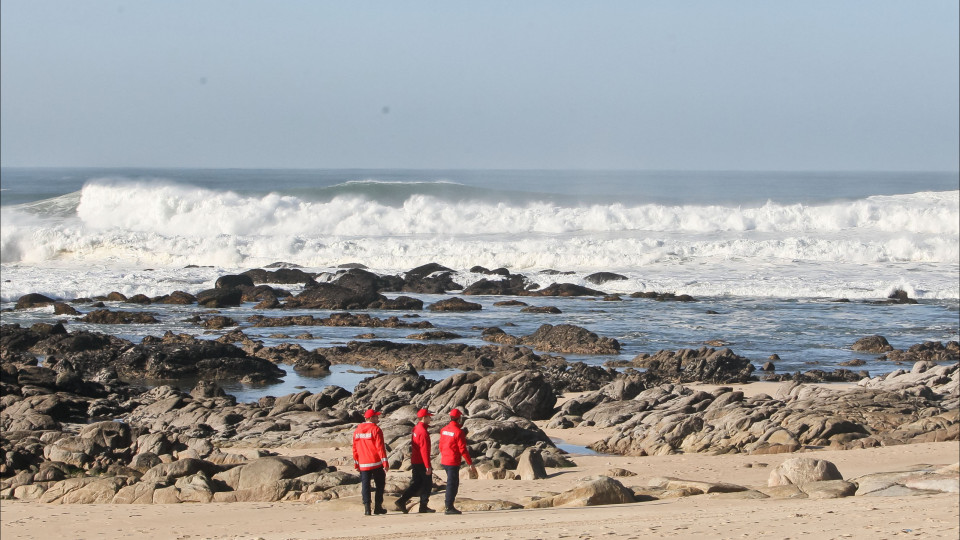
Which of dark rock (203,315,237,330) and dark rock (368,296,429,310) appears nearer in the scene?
dark rock (203,315,237,330)

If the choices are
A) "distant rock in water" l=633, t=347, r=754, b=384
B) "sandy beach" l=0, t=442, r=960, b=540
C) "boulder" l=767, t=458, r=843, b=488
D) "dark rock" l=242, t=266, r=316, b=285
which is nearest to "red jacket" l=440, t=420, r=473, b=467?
"sandy beach" l=0, t=442, r=960, b=540

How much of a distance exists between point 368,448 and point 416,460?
467mm

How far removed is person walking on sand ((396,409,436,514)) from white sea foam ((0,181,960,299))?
22105 millimetres

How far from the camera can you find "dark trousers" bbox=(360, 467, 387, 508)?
9438 millimetres

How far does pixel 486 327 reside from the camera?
24.2 metres

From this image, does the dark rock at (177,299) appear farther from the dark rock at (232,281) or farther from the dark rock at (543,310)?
the dark rock at (543,310)

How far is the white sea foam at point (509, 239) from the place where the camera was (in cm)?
3391

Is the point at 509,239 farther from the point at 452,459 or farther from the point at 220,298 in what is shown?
the point at 452,459

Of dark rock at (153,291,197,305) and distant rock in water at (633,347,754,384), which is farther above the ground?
distant rock in water at (633,347,754,384)

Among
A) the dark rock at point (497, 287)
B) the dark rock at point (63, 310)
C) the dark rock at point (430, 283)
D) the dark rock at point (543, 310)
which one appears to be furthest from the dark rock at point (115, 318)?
the dark rock at point (497, 287)

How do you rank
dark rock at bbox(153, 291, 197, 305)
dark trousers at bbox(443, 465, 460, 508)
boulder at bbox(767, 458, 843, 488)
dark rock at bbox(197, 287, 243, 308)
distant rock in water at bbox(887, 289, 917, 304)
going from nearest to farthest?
dark trousers at bbox(443, 465, 460, 508), boulder at bbox(767, 458, 843, 488), dark rock at bbox(197, 287, 243, 308), dark rock at bbox(153, 291, 197, 305), distant rock in water at bbox(887, 289, 917, 304)

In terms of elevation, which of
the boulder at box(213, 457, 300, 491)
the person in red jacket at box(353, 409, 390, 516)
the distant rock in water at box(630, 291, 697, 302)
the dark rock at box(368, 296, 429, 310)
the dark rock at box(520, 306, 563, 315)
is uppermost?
the person in red jacket at box(353, 409, 390, 516)

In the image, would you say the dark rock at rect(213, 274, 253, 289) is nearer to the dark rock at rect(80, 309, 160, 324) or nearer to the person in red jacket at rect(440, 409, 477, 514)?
the dark rock at rect(80, 309, 160, 324)

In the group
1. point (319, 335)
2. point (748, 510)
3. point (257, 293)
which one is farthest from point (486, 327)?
point (748, 510)
